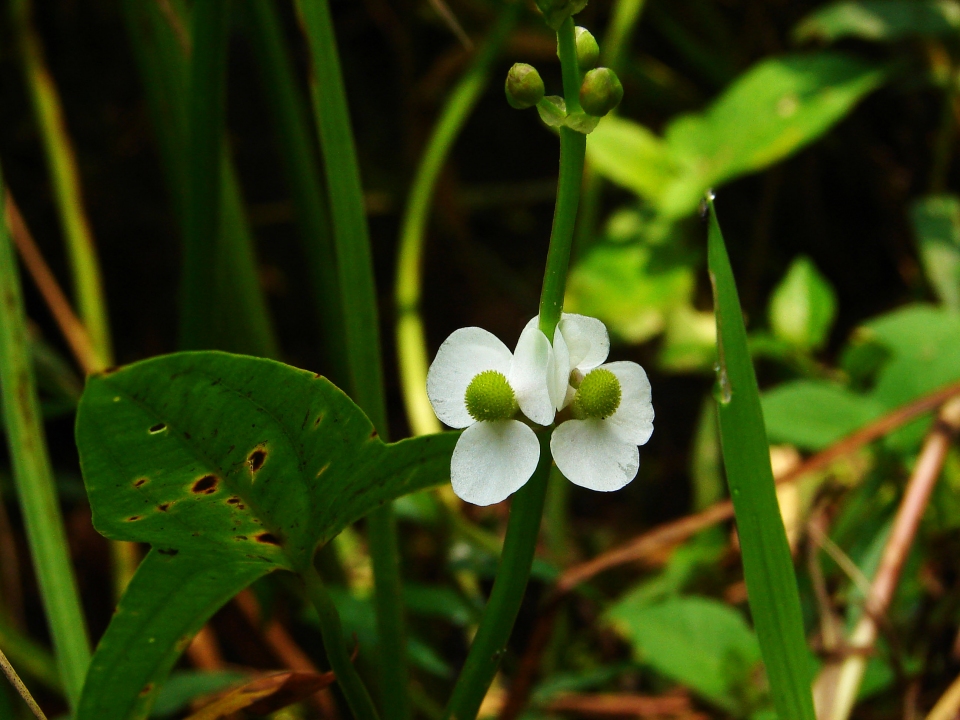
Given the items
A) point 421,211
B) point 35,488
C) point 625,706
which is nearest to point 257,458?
point 35,488

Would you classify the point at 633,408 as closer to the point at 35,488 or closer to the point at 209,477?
the point at 209,477

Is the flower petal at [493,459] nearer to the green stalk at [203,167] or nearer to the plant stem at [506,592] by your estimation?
the plant stem at [506,592]

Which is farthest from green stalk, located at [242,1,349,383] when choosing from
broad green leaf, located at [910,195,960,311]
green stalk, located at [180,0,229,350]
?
broad green leaf, located at [910,195,960,311]

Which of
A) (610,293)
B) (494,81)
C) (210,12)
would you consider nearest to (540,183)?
(494,81)

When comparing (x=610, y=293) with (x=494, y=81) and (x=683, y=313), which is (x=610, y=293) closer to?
(x=683, y=313)

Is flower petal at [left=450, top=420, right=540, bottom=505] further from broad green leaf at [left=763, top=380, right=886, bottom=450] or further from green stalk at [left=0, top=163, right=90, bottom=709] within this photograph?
broad green leaf at [left=763, top=380, right=886, bottom=450]

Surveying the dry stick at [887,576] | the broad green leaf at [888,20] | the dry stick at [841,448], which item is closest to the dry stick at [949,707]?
the dry stick at [887,576]
